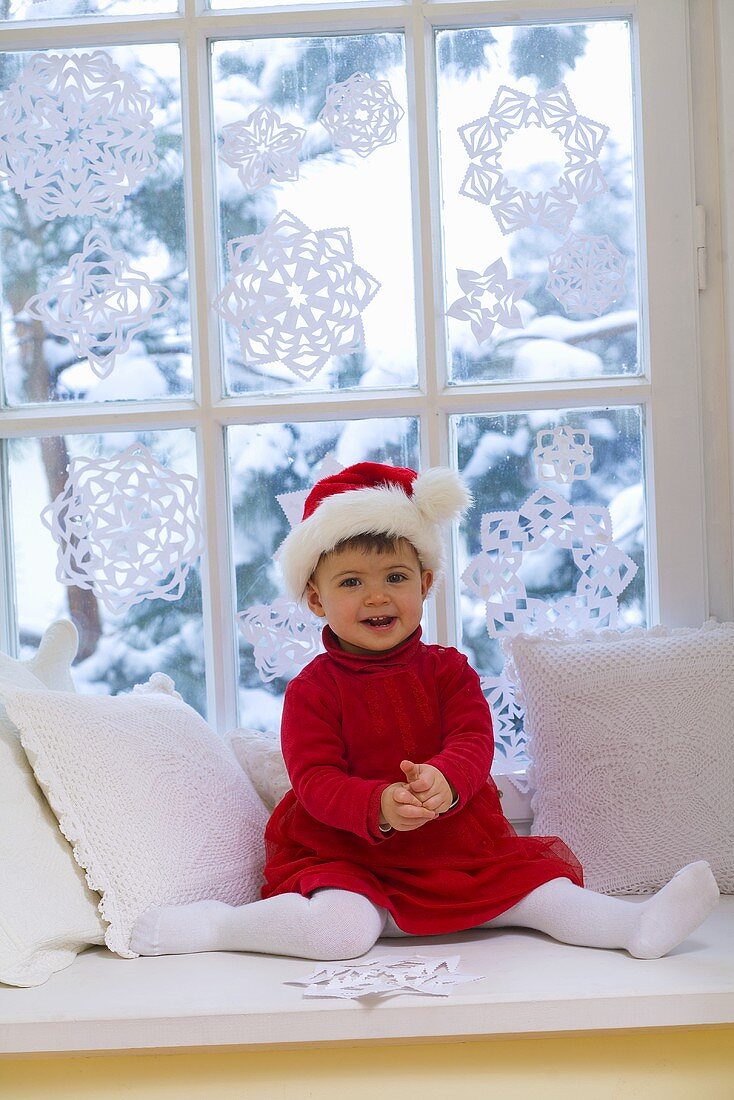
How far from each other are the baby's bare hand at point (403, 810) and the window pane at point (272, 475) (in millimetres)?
499

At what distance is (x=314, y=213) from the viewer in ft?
5.91

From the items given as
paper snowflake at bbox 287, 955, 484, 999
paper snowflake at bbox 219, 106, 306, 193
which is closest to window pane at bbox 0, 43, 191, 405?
paper snowflake at bbox 219, 106, 306, 193

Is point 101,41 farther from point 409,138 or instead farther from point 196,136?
point 409,138

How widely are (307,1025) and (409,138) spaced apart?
136cm

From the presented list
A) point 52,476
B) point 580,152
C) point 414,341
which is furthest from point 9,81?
point 580,152

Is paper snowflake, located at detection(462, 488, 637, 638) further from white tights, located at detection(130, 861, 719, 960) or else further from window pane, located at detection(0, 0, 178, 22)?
window pane, located at detection(0, 0, 178, 22)

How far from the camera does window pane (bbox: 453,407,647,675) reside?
5.91 ft

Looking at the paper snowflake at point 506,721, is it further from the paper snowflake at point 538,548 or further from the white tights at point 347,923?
the white tights at point 347,923

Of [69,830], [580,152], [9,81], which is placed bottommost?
[69,830]

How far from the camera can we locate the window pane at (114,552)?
1801 millimetres

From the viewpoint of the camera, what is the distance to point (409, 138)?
1809 mm

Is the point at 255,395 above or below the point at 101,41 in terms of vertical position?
below

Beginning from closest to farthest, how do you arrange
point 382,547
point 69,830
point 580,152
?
1. point 69,830
2. point 382,547
3. point 580,152

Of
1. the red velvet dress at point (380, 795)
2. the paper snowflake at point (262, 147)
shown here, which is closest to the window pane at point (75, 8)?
the paper snowflake at point (262, 147)
